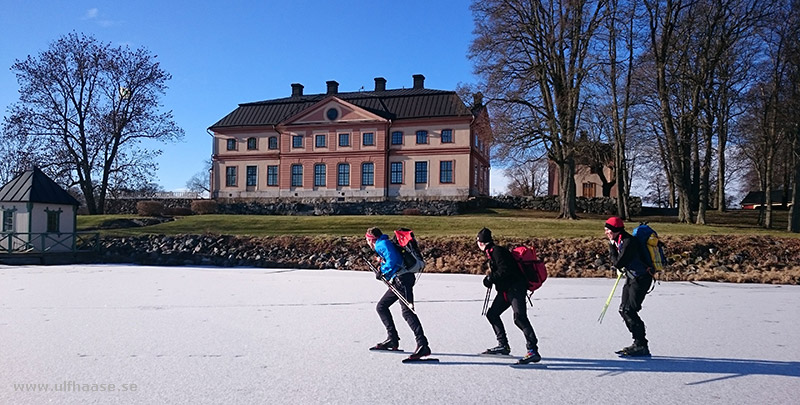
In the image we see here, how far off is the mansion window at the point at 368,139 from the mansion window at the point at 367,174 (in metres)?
1.70

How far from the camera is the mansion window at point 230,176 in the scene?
5256 cm

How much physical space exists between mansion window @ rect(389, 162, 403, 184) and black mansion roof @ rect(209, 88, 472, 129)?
395 centimetres

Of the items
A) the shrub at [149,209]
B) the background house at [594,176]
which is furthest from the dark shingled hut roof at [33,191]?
the background house at [594,176]

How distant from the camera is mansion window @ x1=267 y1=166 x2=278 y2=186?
51469 millimetres

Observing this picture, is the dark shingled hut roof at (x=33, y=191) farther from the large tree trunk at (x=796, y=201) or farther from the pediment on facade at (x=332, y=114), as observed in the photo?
the large tree trunk at (x=796, y=201)

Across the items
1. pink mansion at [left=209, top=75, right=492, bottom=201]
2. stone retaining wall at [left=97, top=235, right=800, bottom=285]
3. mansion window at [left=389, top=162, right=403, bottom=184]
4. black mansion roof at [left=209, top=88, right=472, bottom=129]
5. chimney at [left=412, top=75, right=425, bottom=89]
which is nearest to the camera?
stone retaining wall at [left=97, top=235, right=800, bottom=285]

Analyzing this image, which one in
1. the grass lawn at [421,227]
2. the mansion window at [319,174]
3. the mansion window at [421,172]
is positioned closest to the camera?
the grass lawn at [421,227]

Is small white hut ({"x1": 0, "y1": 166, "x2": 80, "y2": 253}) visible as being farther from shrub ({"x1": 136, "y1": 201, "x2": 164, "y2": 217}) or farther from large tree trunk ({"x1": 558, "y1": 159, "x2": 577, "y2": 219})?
large tree trunk ({"x1": 558, "y1": 159, "x2": 577, "y2": 219})

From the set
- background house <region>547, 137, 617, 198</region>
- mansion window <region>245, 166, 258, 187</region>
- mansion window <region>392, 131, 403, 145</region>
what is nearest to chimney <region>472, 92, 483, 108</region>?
background house <region>547, 137, 617, 198</region>

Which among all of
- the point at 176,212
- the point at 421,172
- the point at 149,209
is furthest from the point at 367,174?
the point at 149,209

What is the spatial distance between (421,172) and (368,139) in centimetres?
548

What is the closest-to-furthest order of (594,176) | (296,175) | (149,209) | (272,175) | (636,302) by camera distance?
(636,302), (149,209), (296,175), (272,175), (594,176)

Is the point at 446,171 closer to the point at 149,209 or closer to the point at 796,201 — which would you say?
Result: the point at 149,209

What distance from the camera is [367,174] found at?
49094mm
